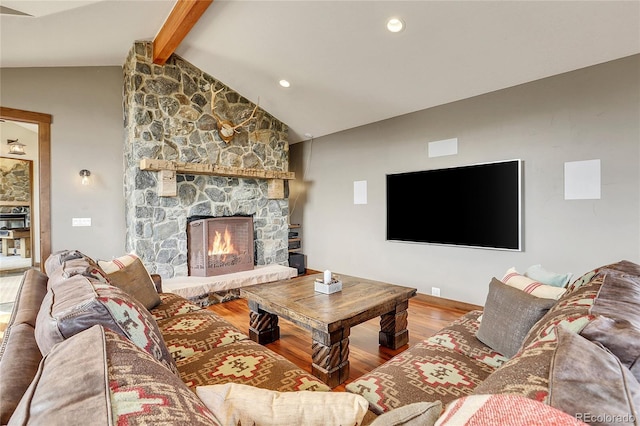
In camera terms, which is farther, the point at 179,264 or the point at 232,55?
the point at 179,264

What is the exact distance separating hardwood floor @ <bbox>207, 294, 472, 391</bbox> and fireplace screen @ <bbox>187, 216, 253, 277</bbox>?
0.52m

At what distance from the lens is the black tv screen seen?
10.4 feet

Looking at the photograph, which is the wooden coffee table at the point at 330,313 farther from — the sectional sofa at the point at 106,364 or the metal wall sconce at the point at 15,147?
the metal wall sconce at the point at 15,147

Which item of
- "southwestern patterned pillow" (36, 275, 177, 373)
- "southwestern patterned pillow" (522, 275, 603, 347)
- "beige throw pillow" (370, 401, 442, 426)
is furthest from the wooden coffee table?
"beige throw pillow" (370, 401, 442, 426)

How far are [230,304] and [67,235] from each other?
2125mm

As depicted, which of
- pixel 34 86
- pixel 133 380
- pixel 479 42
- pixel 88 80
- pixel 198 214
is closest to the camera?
pixel 133 380

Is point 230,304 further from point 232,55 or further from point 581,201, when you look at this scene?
point 581,201

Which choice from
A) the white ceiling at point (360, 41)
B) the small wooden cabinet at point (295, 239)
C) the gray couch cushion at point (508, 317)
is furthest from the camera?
the small wooden cabinet at point (295, 239)

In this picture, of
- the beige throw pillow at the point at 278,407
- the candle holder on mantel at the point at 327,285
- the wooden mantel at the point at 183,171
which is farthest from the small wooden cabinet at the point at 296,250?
the beige throw pillow at the point at 278,407

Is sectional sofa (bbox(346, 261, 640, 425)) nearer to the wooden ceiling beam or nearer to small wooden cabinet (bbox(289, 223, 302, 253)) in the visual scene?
the wooden ceiling beam

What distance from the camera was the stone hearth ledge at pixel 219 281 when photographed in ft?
12.0

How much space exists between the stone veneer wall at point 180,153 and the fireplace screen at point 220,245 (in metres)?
0.12

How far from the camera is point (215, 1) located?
289 centimetres

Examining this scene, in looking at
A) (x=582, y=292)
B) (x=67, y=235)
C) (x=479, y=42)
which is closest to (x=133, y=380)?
(x=582, y=292)
